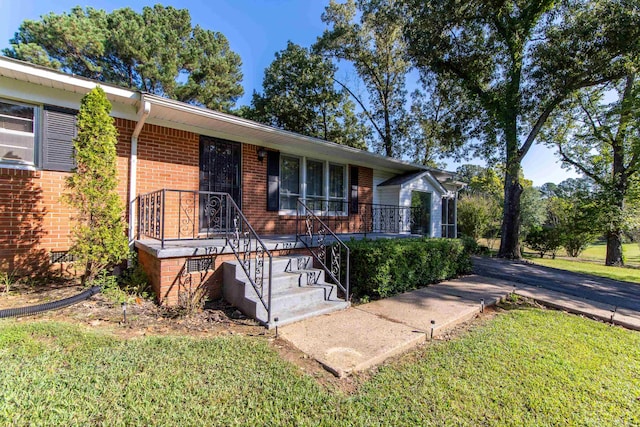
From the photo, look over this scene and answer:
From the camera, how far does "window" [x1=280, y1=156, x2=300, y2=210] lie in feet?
25.9

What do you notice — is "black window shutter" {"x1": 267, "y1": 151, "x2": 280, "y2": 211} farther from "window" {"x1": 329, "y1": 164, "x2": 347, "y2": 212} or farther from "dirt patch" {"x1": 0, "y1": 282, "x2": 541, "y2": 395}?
"dirt patch" {"x1": 0, "y1": 282, "x2": 541, "y2": 395}

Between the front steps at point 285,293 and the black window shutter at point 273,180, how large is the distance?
8.32 ft

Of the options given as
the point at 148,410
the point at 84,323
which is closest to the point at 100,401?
the point at 148,410

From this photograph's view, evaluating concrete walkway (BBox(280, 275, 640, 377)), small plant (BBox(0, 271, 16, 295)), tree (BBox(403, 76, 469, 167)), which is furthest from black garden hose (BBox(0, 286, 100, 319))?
tree (BBox(403, 76, 469, 167))

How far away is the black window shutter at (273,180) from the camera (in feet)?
24.1

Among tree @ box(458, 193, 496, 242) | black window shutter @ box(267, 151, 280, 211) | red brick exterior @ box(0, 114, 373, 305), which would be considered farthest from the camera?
tree @ box(458, 193, 496, 242)

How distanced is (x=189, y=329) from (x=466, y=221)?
17272 millimetres

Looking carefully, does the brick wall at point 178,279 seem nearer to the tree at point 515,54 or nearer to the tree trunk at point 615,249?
the tree at point 515,54

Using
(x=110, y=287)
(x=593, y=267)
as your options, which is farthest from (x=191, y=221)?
(x=593, y=267)

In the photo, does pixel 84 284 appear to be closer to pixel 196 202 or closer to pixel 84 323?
pixel 84 323

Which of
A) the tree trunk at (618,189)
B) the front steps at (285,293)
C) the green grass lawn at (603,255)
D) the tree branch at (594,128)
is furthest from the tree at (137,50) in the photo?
the green grass lawn at (603,255)

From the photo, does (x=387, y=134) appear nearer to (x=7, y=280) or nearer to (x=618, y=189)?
(x=618, y=189)

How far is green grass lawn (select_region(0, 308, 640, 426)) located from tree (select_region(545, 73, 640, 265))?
1351 centimetres

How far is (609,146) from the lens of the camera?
48.1 feet
